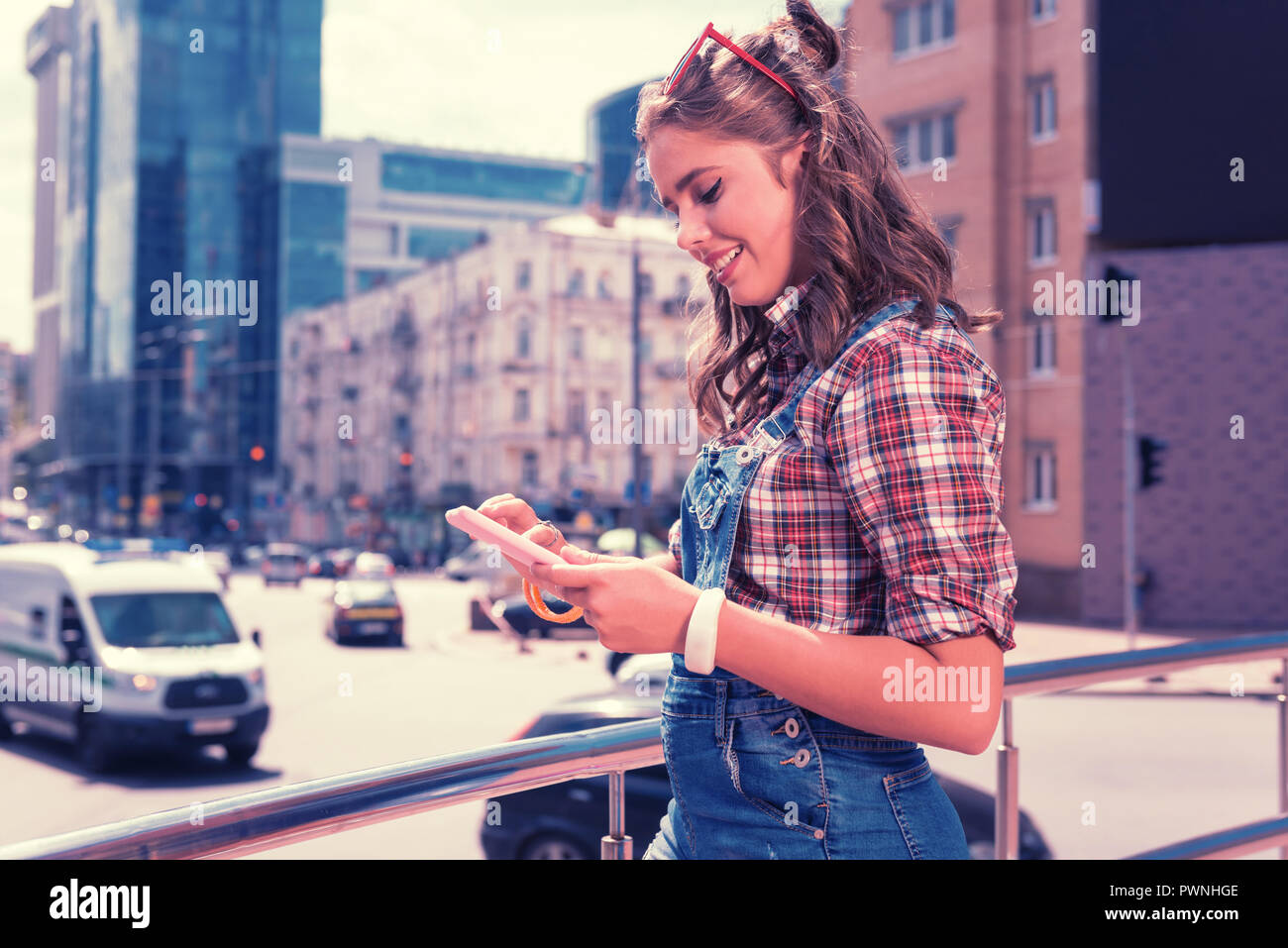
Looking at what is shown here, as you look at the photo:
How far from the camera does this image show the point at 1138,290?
78.3 feet

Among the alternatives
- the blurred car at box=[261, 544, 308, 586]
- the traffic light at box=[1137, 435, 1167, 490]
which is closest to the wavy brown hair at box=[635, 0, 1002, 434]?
the traffic light at box=[1137, 435, 1167, 490]

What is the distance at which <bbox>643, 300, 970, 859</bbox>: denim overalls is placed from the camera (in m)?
1.24

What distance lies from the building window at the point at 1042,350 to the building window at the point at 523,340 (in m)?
23.8

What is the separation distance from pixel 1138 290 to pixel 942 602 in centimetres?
2507

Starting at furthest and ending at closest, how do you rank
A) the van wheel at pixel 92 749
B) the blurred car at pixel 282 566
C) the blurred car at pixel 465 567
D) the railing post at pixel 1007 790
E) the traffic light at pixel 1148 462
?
the blurred car at pixel 465 567, the blurred car at pixel 282 566, the traffic light at pixel 1148 462, the van wheel at pixel 92 749, the railing post at pixel 1007 790

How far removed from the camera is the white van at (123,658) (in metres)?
11.2

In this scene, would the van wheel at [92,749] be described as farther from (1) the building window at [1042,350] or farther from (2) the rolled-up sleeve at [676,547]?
(1) the building window at [1042,350]

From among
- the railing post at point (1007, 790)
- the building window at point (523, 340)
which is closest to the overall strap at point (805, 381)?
the railing post at point (1007, 790)

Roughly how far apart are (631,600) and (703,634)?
3.0 inches

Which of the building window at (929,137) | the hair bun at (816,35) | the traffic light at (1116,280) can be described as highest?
the building window at (929,137)

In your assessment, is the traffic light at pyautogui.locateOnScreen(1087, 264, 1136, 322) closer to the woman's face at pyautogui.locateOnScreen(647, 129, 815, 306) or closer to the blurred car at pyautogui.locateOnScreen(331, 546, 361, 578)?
the woman's face at pyautogui.locateOnScreen(647, 129, 815, 306)

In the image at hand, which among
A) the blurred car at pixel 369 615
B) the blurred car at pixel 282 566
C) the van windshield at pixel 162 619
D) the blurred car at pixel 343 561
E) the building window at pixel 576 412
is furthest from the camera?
the blurred car at pixel 343 561

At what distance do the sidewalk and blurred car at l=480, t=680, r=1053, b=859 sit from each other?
812 centimetres

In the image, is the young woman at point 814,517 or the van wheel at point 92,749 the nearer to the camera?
the young woman at point 814,517
